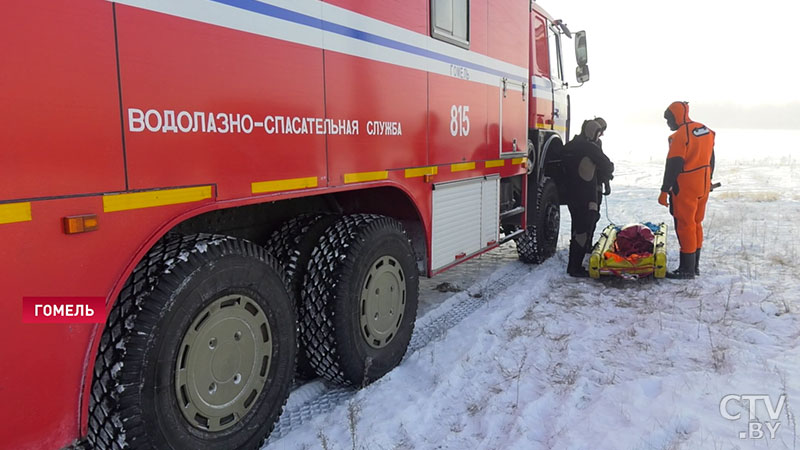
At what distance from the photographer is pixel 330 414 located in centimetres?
305

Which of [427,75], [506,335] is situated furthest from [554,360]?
[427,75]

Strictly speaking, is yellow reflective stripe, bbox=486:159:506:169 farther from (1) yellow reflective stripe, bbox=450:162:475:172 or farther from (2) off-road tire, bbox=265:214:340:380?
(2) off-road tire, bbox=265:214:340:380

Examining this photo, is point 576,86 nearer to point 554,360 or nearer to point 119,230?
point 554,360

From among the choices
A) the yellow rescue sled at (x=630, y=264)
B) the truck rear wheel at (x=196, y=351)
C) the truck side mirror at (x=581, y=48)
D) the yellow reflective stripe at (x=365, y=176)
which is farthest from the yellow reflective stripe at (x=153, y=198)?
the truck side mirror at (x=581, y=48)

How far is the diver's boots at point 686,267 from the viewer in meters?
5.74

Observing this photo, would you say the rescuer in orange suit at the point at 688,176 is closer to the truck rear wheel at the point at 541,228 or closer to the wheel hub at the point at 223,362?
the truck rear wheel at the point at 541,228

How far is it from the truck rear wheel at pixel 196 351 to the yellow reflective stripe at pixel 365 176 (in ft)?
2.18

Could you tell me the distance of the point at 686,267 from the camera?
5773 millimetres

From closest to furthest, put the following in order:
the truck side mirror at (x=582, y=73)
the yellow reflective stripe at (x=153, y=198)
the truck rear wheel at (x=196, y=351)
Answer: the yellow reflective stripe at (x=153, y=198) → the truck rear wheel at (x=196, y=351) → the truck side mirror at (x=582, y=73)

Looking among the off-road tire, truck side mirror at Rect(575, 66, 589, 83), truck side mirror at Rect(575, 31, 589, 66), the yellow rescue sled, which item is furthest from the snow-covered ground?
truck side mirror at Rect(575, 31, 589, 66)

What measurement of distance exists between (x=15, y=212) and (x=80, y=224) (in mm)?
191

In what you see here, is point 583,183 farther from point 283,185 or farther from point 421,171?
point 283,185

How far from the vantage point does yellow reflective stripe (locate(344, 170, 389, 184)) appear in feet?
10.0

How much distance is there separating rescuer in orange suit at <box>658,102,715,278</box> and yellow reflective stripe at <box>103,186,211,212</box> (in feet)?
16.6
